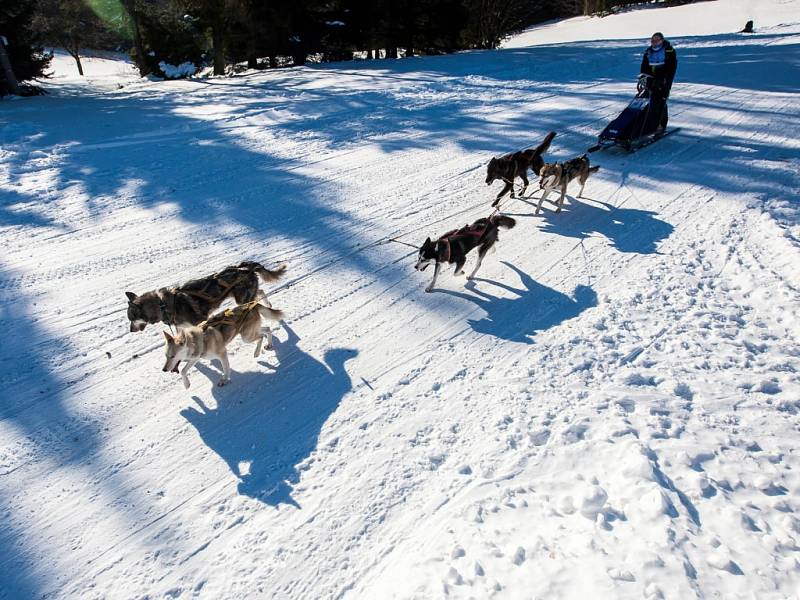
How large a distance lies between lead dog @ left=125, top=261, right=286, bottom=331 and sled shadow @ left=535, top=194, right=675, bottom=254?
4.44 meters

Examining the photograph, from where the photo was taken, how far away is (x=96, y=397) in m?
4.54

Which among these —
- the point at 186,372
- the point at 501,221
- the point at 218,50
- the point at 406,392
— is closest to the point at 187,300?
the point at 186,372

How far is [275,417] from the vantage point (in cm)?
428

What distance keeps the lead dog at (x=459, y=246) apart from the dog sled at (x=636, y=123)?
4.76 m

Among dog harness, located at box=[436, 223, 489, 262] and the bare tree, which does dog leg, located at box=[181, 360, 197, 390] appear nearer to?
dog harness, located at box=[436, 223, 489, 262]

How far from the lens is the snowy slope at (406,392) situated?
314cm

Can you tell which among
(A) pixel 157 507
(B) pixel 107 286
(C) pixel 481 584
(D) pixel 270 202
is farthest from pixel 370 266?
(C) pixel 481 584

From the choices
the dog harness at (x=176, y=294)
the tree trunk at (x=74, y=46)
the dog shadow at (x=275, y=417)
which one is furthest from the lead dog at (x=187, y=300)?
the tree trunk at (x=74, y=46)

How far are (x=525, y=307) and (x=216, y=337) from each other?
10.8 feet

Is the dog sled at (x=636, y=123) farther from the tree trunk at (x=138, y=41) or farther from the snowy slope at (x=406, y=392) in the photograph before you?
the tree trunk at (x=138, y=41)

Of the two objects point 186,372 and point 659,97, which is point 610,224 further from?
point 186,372

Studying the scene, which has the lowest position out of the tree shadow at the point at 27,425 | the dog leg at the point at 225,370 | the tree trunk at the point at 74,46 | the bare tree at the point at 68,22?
the tree shadow at the point at 27,425

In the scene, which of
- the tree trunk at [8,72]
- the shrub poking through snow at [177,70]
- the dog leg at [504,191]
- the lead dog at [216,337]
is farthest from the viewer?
the shrub poking through snow at [177,70]

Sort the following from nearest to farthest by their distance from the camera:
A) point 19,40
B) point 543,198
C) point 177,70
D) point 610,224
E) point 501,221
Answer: point 501,221 → point 610,224 → point 543,198 → point 19,40 → point 177,70
